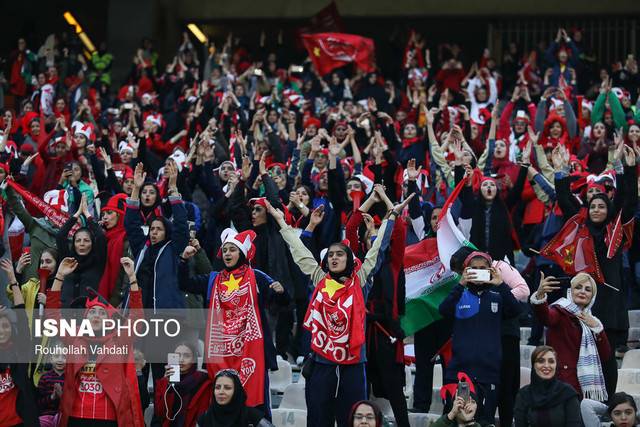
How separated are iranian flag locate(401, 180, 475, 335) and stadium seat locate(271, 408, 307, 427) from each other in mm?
1037

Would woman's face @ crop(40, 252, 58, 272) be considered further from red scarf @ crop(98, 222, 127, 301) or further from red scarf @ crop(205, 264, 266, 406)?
red scarf @ crop(205, 264, 266, 406)

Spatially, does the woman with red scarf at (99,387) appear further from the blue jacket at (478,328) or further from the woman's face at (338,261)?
the blue jacket at (478,328)

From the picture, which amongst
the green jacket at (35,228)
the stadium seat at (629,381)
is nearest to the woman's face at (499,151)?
the stadium seat at (629,381)

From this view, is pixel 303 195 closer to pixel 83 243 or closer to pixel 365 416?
pixel 83 243

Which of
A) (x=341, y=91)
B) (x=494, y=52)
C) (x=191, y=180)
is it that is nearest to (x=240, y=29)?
(x=494, y=52)

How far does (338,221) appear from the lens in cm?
1280

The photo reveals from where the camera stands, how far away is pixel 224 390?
31.2ft

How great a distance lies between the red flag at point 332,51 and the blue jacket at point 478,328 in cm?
1263

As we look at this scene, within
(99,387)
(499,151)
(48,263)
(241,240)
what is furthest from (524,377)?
(499,151)

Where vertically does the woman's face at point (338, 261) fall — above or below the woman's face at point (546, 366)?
above

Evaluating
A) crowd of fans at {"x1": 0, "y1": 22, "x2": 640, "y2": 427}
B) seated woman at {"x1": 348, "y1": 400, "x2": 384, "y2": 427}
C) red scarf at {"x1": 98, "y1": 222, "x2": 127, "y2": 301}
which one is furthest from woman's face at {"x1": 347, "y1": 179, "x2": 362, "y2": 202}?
seated woman at {"x1": 348, "y1": 400, "x2": 384, "y2": 427}

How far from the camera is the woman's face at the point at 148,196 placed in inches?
474

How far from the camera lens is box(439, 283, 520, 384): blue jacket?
9883 millimetres

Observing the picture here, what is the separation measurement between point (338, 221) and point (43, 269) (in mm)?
2781
